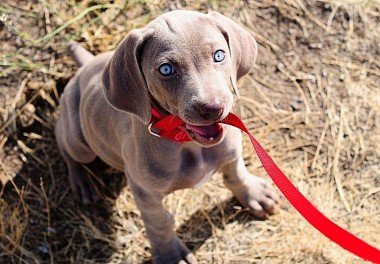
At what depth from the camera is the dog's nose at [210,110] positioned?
3.03 metres

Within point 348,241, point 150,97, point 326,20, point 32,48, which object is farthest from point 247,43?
point 32,48

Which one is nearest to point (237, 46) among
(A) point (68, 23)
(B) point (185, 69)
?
(B) point (185, 69)

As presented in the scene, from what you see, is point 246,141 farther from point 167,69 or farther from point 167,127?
point 167,69

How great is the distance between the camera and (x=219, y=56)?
322cm

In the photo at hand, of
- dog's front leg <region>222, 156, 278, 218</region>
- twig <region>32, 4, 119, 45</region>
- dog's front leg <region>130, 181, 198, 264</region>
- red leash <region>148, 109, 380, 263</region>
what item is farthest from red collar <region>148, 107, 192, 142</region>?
twig <region>32, 4, 119, 45</region>

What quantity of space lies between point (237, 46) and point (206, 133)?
486 millimetres

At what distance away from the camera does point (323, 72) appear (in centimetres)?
514

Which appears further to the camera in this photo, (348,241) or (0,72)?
(0,72)

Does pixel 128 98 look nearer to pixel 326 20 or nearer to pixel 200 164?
pixel 200 164

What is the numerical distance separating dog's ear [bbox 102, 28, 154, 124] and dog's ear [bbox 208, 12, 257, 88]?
15.4 inches

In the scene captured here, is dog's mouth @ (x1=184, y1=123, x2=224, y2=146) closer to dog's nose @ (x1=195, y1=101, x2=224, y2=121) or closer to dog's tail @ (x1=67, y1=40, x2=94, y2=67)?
dog's nose @ (x1=195, y1=101, x2=224, y2=121)

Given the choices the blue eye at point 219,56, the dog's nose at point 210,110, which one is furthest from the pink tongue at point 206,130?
the blue eye at point 219,56

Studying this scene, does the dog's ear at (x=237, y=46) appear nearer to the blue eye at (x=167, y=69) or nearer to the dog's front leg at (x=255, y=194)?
the blue eye at (x=167, y=69)

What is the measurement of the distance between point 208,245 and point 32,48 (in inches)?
85.3
